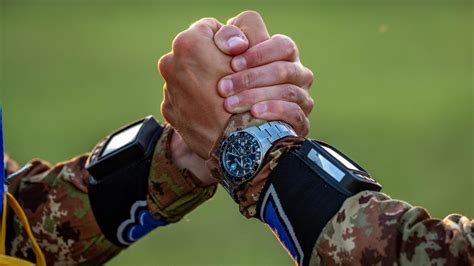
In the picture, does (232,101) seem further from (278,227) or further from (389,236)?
(389,236)

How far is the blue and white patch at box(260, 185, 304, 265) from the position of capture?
2158 mm

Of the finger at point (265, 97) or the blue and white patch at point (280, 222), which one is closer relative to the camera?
the blue and white patch at point (280, 222)

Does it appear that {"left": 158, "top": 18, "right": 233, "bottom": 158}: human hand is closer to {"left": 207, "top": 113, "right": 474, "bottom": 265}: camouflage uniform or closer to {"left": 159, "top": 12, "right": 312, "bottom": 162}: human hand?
{"left": 159, "top": 12, "right": 312, "bottom": 162}: human hand

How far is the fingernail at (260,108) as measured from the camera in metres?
2.38

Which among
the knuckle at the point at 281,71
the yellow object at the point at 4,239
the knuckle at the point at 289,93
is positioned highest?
the knuckle at the point at 281,71

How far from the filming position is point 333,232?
208cm

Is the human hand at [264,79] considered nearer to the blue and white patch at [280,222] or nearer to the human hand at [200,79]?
the human hand at [200,79]

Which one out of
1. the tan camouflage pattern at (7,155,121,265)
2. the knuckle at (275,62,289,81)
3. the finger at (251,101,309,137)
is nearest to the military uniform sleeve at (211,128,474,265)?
the finger at (251,101,309,137)

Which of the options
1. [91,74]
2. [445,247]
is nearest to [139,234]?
[445,247]

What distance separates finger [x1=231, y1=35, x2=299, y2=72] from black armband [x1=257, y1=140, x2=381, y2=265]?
0.31 m

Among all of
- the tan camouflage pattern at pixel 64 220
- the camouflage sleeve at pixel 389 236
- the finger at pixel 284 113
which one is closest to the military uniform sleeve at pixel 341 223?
the camouflage sleeve at pixel 389 236

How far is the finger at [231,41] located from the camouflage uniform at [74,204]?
39 cm

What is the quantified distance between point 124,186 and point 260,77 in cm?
52

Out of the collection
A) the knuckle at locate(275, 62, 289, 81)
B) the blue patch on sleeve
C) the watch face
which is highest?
the knuckle at locate(275, 62, 289, 81)
